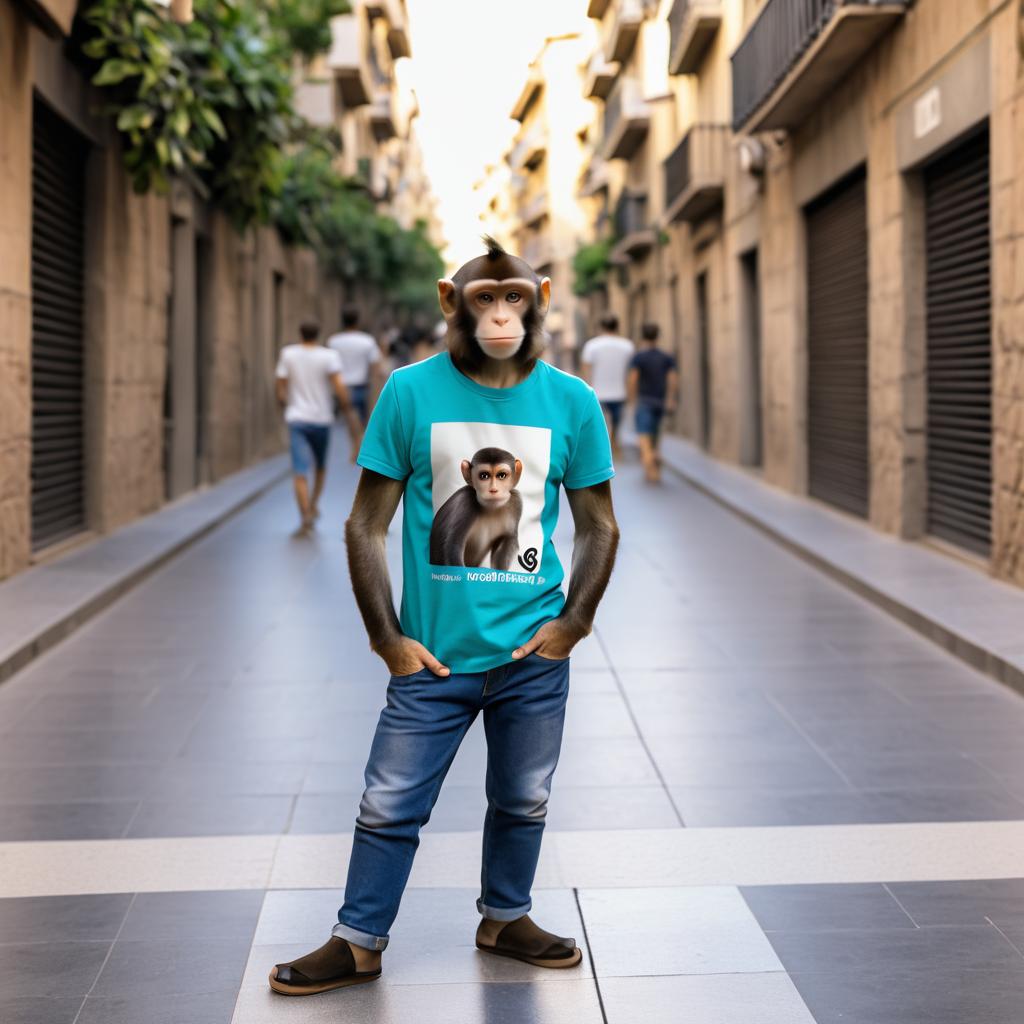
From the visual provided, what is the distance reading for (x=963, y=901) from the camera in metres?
4.12

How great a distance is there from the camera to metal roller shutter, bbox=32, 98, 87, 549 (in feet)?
37.7

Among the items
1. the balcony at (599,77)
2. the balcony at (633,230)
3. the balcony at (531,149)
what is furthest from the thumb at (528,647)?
the balcony at (531,149)

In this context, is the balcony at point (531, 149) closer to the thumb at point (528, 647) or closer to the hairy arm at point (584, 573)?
the hairy arm at point (584, 573)

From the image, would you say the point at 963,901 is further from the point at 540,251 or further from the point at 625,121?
the point at 540,251

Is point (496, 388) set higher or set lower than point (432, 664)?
higher

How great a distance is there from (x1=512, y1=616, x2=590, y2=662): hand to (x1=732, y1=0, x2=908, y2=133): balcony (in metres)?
10.00

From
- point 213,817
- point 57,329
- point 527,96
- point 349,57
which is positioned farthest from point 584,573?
point 527,96

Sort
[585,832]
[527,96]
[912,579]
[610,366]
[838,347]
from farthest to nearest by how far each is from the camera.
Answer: [527,96]
[610,366]
[838,347]
[912,579]
[585,832]

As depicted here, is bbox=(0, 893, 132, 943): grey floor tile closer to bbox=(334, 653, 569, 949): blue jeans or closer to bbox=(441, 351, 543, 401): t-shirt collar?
bbox=(334, 653, 569, 949): blue jeans

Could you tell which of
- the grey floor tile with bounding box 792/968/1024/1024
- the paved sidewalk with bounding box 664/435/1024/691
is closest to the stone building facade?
the paved sidewalk with bounding box 664/435/1024/691

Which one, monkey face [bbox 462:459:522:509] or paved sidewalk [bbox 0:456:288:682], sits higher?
monkey face [bbox 462:459:522:509]

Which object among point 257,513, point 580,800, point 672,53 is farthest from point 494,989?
point 672,53

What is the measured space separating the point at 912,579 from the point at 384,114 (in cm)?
4169

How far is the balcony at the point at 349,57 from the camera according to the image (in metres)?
36.4
